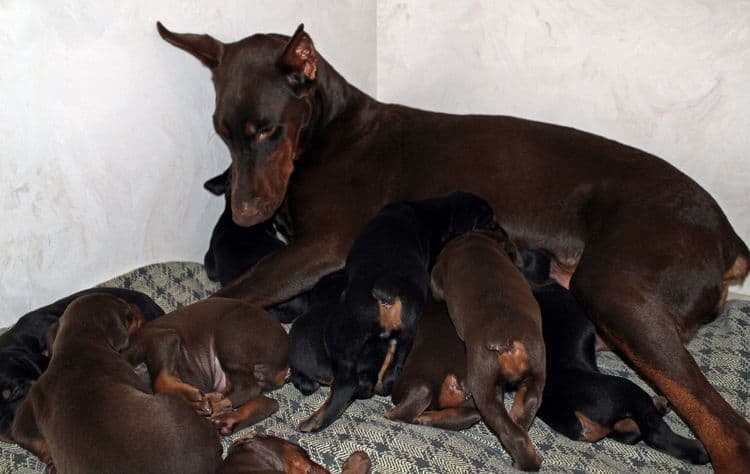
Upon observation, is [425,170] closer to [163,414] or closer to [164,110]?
[164,110]

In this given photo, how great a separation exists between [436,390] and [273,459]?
683mm

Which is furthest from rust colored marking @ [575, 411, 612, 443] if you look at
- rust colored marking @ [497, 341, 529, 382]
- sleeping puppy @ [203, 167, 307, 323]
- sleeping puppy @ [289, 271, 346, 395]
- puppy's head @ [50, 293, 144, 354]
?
puppy's head @ [50, 293, 144, 354]

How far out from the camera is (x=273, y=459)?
2617 mm

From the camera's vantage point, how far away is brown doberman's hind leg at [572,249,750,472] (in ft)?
9.58

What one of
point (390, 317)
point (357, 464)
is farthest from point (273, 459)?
point (390, 317)

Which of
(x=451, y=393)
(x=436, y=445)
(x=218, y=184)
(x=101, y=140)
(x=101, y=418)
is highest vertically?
(x=101, y=140)

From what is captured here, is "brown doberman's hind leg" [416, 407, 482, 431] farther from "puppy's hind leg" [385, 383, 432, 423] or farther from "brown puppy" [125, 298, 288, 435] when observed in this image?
"brown puppy" [125, 298, 288, 435]

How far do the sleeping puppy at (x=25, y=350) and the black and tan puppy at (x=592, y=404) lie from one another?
1.60 m

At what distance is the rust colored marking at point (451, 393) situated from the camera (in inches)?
119

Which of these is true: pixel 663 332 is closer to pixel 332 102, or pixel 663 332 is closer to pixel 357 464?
pixel 357 464

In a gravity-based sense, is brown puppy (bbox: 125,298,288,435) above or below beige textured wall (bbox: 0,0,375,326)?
below

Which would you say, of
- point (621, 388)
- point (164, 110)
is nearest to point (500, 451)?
point (621, 388)

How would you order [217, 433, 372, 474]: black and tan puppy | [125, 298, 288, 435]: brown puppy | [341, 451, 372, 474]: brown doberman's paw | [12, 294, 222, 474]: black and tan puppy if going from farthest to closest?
1. [125, 298, 288, 435]: brown puppy
2. [341, 451, 372, 474]: brown doberman's paw
3. [217, 433, 372, 474]: black and tan puppy
4. [12, 294, 222, 474]: black and tan puppy

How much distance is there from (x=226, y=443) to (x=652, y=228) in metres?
1.83
